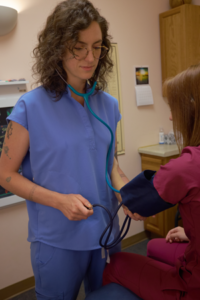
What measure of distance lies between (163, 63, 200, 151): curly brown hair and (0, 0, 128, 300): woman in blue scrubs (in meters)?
0.30

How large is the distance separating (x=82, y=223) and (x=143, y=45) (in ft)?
6.41

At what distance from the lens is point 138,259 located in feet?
3.49

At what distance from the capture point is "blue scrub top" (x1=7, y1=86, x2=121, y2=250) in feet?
3.17

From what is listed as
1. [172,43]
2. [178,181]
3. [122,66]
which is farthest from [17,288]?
[172,43]

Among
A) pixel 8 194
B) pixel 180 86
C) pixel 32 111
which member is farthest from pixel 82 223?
pixel 8 194

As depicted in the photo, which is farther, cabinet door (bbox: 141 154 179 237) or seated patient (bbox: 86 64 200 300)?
cabinet door (bbox: 141 154 179 237)

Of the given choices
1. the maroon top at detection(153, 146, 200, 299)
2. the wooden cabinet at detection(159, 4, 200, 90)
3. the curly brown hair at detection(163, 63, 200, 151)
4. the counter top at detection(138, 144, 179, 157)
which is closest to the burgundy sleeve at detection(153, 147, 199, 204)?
the maroon top at detection(153, 146, 200, 299)

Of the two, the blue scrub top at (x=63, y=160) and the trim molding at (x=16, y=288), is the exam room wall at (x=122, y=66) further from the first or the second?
the blue scrub top at (x=63, y=160)

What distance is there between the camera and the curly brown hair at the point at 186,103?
2.93 feet

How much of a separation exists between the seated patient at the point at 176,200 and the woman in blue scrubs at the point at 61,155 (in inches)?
5.3

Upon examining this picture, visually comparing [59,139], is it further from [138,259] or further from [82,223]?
[138,259]

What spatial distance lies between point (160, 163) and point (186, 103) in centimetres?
147

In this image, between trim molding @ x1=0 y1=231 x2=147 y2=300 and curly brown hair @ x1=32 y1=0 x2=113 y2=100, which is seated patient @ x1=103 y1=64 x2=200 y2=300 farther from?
trim molding @ x1=0 y1=231 x2=147 y2=300

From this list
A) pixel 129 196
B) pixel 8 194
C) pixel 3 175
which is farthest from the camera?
pixel 8 194
